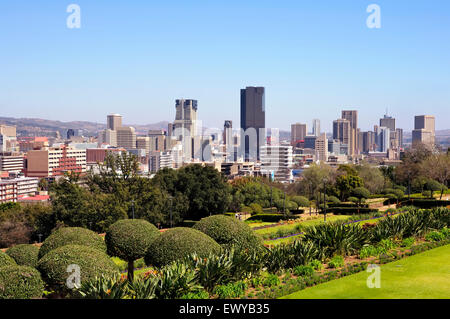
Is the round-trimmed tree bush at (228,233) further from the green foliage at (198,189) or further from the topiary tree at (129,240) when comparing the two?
the green foliage at (198,189)

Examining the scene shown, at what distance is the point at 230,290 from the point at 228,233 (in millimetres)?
3494

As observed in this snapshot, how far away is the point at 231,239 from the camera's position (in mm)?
14328

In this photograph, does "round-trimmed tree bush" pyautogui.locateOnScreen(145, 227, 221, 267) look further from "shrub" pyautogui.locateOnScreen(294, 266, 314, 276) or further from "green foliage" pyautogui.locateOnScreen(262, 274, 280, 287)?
"shrub" pyautogui.locateOnScreen(294, 266, 314, 276)

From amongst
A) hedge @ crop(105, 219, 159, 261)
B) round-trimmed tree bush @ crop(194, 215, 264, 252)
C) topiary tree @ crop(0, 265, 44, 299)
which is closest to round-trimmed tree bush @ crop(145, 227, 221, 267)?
round-trimmed tree bush @ crop(194, 215, 264, 252)

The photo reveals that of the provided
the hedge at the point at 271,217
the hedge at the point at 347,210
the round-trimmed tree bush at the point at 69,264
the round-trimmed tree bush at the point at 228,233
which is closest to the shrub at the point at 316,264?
the round-trimmed tree bush at the point at 228,233

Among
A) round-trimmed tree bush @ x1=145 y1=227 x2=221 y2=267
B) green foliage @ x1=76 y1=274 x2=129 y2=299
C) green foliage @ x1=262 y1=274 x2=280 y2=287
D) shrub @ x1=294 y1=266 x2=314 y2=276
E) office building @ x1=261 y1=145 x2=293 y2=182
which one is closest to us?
green foliage @ x1=76 y1=274 x2=129 y2=299

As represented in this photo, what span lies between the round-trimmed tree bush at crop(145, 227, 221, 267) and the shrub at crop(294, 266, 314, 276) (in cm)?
207

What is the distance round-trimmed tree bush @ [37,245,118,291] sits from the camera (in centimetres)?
1092

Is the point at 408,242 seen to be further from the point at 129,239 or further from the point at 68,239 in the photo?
the point at 68,239

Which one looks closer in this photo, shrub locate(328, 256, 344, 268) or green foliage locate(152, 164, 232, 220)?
shrub locate(328, 256, 344, 268)

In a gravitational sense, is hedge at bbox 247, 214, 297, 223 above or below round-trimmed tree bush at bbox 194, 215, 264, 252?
below
